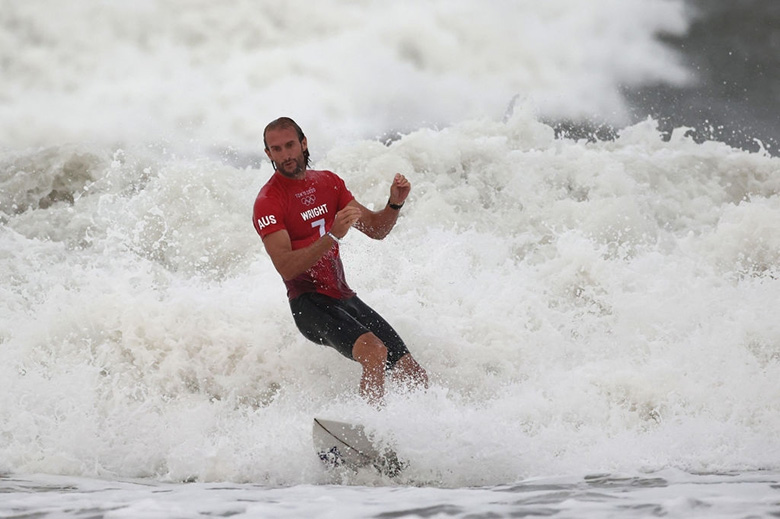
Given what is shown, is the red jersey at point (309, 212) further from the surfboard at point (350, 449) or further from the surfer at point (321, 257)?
the surfboard at point (350, 449)

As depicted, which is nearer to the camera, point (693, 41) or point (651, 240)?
point (651, 240)

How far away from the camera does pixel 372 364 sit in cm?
330

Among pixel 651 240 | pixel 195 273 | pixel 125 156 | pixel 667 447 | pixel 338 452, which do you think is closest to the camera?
pixel 338 452

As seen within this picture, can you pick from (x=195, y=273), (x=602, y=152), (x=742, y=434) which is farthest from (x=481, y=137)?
(x=742, y=434)

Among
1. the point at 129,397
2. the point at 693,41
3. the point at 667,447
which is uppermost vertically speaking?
the point at 693,41

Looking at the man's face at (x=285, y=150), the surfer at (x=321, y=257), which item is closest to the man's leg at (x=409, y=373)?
the surfer at (x=321, y=257)

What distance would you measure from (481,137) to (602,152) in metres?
1.43

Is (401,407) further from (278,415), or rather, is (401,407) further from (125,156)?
(125,156)

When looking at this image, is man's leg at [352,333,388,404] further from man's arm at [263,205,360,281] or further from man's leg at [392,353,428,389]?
man's arm at [263,205,360,281]

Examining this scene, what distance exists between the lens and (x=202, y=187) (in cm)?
766

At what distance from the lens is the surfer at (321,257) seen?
329 cm

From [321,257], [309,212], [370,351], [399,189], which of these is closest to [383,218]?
[399,189]

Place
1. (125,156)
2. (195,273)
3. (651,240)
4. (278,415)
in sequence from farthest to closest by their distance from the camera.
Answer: (125,156), (651,240), (195,273), (278,415)

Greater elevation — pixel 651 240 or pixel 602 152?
pixel 602 152
